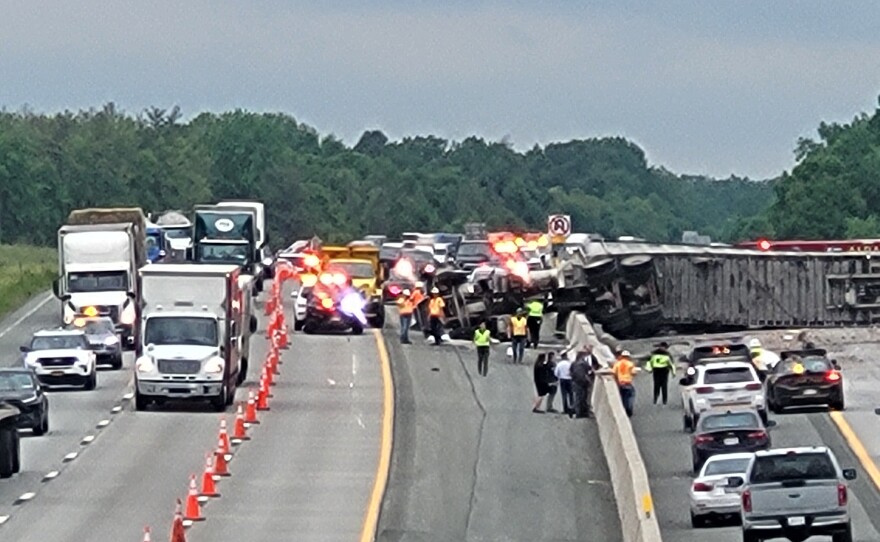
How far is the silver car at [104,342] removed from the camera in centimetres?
6456

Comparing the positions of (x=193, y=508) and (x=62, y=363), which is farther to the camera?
(x=62, y=363)

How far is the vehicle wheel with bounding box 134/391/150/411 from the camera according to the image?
5391cm

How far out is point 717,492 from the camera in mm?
41125

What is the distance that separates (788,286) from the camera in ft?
258

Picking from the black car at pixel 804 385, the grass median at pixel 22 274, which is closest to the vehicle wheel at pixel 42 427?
the black car at pixel 804 385

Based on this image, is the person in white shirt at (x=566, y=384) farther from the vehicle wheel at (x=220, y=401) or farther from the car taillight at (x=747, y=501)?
the car taillight at (x=747, y=501)

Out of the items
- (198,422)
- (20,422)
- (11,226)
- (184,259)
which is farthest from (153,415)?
(11,226)

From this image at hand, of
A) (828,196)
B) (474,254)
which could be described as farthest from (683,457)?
(828,196)

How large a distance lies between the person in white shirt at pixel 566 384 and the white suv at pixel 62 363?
1161 centimetres

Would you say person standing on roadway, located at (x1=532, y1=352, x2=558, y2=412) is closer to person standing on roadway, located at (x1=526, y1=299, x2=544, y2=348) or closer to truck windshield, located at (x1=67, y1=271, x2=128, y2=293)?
person standing on roadway, located at (x1=526, y1=299, x2=544, y2=348)

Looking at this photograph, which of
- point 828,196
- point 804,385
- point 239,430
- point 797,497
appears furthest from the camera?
point 828,196

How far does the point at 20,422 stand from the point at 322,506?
1024 cm

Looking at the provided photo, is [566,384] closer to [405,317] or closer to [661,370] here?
[661,370]

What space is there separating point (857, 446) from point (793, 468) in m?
15.7
